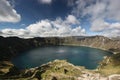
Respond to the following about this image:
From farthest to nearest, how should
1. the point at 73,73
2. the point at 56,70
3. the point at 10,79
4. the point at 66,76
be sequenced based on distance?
the point at 56,70, the point at 73,73, the point at 66,76, the point at 10,79

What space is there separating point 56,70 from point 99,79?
54857mm

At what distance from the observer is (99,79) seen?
156m

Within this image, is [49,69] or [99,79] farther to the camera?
[49,69]

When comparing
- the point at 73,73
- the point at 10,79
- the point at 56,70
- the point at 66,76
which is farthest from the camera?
the point at 56,70

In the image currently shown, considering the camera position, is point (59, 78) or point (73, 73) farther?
point (73, 73)

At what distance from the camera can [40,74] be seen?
176250 mm

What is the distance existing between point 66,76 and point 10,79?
5834cm

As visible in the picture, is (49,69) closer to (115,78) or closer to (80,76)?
(80,76)

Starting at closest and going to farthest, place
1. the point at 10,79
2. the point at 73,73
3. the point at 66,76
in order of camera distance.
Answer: the point at 10,79
the point at 66,76
the point at 73,73

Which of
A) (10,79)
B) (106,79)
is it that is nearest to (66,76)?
(106,79)

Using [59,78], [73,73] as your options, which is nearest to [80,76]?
[73,73]

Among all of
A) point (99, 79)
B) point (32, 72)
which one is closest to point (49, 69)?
point (32, 72)

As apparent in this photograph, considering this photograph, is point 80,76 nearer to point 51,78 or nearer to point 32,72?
point 51,78

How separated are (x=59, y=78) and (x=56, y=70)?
2684cm
